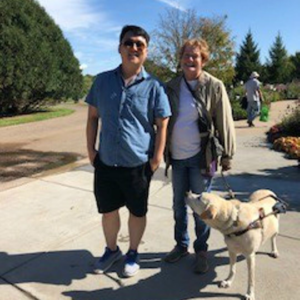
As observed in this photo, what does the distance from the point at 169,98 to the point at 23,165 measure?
5156 millimetres

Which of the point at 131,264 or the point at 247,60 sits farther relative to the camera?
the point at 247,60

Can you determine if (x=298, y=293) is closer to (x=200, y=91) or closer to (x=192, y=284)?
(x=192, y=284)

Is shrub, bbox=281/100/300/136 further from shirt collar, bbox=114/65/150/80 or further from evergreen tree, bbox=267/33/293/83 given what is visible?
evergreen tree, bbox=267/33/293/83

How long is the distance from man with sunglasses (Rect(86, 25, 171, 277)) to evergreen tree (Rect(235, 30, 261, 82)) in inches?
2045

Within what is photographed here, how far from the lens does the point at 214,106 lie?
3.21m

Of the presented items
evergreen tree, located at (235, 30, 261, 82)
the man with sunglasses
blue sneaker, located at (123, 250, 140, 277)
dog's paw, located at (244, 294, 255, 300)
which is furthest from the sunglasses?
evergreen tree, located at (235, 30, 261, 82)

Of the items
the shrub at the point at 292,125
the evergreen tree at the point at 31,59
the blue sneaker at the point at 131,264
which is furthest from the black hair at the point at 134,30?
the evergreen tree at the point at 31,59

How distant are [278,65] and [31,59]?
4574 centimetres

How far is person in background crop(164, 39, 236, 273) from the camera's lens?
10.4ft

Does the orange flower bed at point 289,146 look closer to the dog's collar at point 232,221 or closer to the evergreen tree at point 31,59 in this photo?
the dog's collar at point 232,221

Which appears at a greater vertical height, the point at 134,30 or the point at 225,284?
the point at 134,30

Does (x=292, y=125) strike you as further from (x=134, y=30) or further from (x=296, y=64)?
(x=296, y=64)

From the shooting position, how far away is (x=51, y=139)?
11.1 metres

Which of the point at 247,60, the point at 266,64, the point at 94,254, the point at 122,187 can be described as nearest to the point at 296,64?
the point at 266,64
